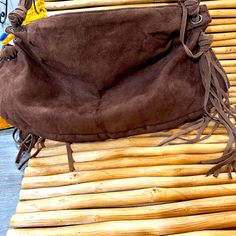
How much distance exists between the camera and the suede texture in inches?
26.9

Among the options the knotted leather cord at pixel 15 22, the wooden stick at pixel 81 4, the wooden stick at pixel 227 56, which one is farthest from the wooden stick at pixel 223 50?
the knotted leather cord at pixel 15 22

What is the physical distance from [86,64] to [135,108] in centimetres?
13

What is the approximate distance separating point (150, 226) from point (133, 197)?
0.22 ft

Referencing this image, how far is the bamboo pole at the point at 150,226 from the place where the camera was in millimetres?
592

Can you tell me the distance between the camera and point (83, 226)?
0.61 meters

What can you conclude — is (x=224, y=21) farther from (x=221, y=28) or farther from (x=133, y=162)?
(x=133, y=162)

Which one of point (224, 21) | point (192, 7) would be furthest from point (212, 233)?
point (224, 21)

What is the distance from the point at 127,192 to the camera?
0.65 meters

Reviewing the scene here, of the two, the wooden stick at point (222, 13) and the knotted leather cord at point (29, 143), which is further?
the wooden stick at point (222, 13)

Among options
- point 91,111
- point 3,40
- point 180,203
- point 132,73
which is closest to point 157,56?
point 132,73

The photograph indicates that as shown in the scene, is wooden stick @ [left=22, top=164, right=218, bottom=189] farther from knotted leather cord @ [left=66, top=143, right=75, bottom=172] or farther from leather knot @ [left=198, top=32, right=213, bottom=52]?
leather knot @ [left=198, top=32, right=213, bottom=52]

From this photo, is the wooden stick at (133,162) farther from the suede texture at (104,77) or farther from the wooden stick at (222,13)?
the wooden stick at (222,13)

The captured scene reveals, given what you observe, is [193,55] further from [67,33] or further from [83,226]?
[83,226]

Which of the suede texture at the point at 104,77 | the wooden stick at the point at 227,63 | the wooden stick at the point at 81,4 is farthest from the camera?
the wooden stick at the point at 227,63
